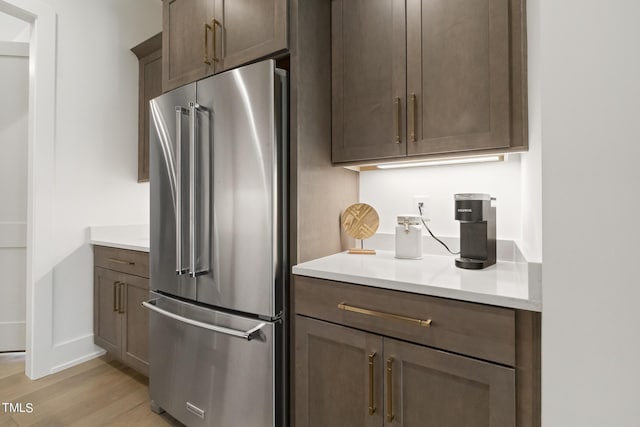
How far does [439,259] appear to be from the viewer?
5.08 ft

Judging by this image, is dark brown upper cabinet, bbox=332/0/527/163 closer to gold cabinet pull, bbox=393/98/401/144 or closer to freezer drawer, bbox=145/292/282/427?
gold cabinet pull, bbox=393/98/401/144

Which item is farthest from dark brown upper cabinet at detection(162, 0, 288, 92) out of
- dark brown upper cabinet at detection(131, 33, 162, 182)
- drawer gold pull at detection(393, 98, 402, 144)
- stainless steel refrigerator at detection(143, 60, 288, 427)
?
dark brown upper cabinet at detection(131, 33, 162, 182)

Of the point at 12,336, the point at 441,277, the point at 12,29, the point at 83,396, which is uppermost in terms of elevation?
the point at 12,29

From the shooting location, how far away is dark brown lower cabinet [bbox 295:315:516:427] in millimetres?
975

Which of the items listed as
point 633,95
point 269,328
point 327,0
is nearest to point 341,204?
point 269,328

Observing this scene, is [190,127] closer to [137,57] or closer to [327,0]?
[327,0]

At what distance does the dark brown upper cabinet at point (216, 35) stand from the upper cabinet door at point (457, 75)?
591 mm

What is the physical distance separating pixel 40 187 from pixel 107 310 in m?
0.96

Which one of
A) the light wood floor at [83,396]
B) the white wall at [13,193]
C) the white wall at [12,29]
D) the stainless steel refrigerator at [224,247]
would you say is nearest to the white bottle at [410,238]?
the stainless steel refrigerator at [224,247]

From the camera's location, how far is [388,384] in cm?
112

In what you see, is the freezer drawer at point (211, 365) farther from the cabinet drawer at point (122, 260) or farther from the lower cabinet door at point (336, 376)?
the cabinet drawer at point (122, 260)

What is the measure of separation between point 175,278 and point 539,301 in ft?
5.06

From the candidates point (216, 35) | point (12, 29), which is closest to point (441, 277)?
point (216, 35)

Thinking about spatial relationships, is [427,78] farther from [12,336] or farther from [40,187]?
[12,336]
